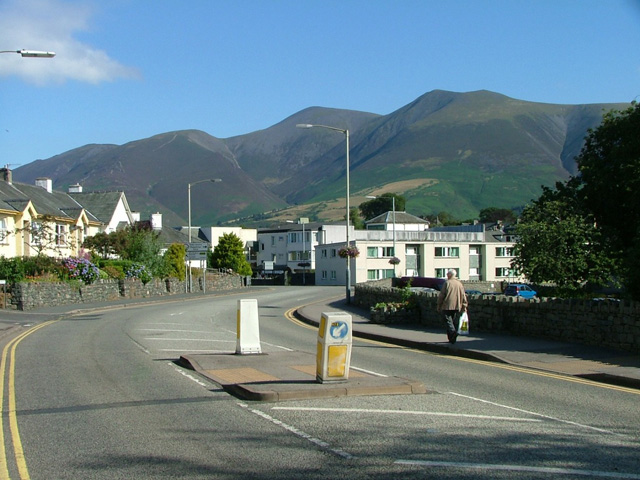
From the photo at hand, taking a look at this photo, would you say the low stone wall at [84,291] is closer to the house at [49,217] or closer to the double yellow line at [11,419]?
the house at [49,217]

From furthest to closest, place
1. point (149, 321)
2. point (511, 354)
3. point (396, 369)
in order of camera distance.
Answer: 1. point (149, 321)
2. point (511, 354)
3. point (396, 369)

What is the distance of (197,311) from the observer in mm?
34875

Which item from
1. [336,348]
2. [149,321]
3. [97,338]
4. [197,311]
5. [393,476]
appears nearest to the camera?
[393,476]

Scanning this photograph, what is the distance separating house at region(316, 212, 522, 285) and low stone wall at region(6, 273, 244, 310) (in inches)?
1128

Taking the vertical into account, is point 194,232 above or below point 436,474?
above

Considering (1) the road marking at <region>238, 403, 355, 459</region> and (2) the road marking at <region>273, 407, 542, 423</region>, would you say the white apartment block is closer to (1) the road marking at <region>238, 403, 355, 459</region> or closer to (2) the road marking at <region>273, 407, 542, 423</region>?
(2) the road marking at <region>273, 407, 542, 423</region>

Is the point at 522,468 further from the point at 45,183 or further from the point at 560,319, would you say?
the point at 45,183

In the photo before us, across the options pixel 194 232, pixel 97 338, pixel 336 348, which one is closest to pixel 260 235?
pixel 194 232

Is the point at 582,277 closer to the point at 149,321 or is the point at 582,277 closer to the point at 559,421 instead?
the point at 149,321

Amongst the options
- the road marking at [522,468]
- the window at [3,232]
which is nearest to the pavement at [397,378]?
the road marking at [522,468]

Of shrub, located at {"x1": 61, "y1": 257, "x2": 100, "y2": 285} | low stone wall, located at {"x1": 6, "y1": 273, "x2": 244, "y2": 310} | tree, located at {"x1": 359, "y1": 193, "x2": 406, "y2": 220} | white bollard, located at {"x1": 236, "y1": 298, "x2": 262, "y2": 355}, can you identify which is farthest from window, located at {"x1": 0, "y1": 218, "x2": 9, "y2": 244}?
tree, located at {"x1": 359, "y1": 193, "x2": 406, "y2": 220}

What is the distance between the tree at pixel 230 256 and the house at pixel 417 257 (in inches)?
469

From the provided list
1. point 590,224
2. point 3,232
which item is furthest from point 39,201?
point 590,224

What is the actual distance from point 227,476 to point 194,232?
119727 mm
